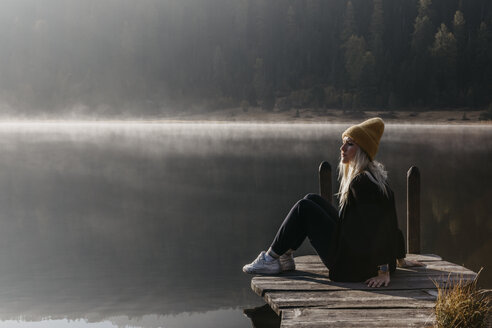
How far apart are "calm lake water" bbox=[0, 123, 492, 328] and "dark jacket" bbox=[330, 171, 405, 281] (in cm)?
325

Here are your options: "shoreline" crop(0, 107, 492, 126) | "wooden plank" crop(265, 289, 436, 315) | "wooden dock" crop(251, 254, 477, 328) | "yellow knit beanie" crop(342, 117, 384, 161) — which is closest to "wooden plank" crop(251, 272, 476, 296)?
"wooden dock" crop(251, 254, 477, 328)

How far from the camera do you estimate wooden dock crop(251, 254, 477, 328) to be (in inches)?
233

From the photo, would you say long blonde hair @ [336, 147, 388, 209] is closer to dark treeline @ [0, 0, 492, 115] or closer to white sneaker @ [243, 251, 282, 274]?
white sneaker @ [243, 251, 282, 274]

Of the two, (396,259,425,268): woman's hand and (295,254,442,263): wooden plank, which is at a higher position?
(396,259,425,268): woman's hand

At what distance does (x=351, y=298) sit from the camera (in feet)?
21.2

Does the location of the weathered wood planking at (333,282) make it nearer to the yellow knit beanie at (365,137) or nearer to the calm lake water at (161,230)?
the yellow knit beanie at (365,137)

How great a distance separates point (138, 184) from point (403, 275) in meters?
24.3

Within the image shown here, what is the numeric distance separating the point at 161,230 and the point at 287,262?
11282mm

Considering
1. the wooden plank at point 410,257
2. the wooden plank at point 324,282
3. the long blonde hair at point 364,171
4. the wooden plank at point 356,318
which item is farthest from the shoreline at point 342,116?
the wooden plank at point 356,318

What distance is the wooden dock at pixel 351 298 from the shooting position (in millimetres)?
5914

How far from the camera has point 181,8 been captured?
556 ft

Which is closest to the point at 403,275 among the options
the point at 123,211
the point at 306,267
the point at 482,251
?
the point at 306,267

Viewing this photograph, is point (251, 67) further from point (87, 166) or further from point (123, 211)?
point (123, 211)

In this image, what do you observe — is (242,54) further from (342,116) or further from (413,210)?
(413,210)
